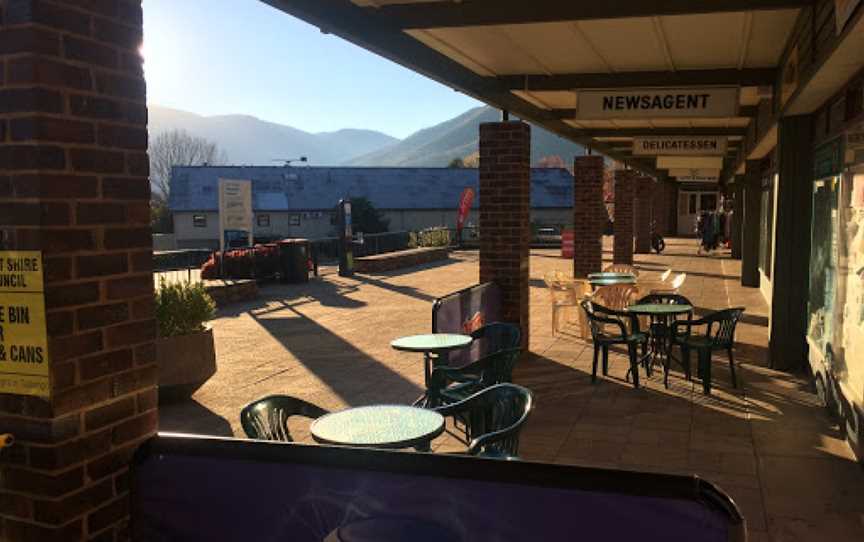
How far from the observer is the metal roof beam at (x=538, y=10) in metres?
5.32

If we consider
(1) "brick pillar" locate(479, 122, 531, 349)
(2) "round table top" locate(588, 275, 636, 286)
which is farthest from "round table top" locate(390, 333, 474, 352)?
(2) "round table top" locate(588, 275, 636, 286)

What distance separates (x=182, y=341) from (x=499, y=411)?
4.04 m

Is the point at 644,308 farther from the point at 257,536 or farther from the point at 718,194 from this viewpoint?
the point at 718,194

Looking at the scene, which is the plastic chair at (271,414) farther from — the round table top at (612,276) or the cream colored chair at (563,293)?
the round table top at (612,276)

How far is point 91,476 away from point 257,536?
0.63 m

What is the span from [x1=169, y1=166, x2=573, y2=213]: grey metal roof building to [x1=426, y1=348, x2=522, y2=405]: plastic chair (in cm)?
4580

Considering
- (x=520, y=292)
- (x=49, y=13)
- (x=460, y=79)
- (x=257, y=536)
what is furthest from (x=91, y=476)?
(x=520, y=292)

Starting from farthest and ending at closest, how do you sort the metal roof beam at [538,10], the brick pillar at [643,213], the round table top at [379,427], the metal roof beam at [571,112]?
1. the brick pillar at [643,213]
2. the metal roof beam at [571,112]
3. the metal roof beam at [538,10]
4. the round table top at [379,427]

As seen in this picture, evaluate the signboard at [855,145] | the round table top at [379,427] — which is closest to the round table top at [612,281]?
the signboard at [855,145]

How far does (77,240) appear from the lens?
2.52 m

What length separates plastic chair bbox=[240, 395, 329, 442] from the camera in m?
4.06

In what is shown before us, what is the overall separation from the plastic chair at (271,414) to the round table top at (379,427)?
23cm

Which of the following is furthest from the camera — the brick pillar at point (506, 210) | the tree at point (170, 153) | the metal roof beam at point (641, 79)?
the tree at point (170, 153)

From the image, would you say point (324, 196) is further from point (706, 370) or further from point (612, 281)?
point (706, 370)
